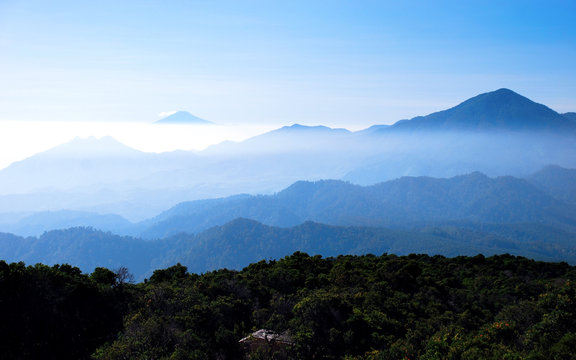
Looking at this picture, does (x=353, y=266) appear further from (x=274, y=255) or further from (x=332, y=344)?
(x=274, y=255)

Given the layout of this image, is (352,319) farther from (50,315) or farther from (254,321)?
(50,315)

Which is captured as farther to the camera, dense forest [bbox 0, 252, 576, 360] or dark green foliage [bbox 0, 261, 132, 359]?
dark green foliage [bbox 0, 261, 132, 359]

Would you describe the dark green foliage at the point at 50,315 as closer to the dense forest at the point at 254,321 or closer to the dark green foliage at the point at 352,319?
the dense forest at the point at 254,321

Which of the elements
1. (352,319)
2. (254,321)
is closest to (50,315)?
(254,321)

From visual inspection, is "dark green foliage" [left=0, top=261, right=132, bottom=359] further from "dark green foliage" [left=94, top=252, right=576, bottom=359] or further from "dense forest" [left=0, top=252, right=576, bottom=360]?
"dark green foliage" [left=94, top=252, right=576, bottom=359]

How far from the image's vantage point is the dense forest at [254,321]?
48.3 feet

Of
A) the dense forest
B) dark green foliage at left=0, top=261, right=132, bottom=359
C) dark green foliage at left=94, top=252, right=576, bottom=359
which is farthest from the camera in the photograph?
dark green foliage at left=0, top=261, right=132, bottom=359

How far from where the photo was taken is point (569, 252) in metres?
165

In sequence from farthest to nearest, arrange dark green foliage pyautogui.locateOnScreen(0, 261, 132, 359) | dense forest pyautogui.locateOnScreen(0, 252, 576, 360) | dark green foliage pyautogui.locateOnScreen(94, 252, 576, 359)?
dark green foliage pyautogui.locateOnScreen(0, 261, 132, 359), dense forest pyautogui.locateOnScreen(0, 252, 576, 360), dark green foliage pyautogui.locateOnScreen(94, 252, 576, 359)

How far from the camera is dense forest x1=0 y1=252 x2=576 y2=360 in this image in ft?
48.3

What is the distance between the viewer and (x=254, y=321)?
20438 millimetres

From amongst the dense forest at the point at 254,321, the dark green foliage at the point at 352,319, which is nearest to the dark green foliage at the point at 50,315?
the dense forest at the point at 254,321

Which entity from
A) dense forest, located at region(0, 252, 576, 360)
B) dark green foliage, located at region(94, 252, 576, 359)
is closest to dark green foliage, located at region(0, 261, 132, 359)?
dense forest, located at region(0, 252, 576, 360)

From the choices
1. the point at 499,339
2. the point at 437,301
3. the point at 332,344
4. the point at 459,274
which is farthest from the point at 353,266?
the point at 499,339
